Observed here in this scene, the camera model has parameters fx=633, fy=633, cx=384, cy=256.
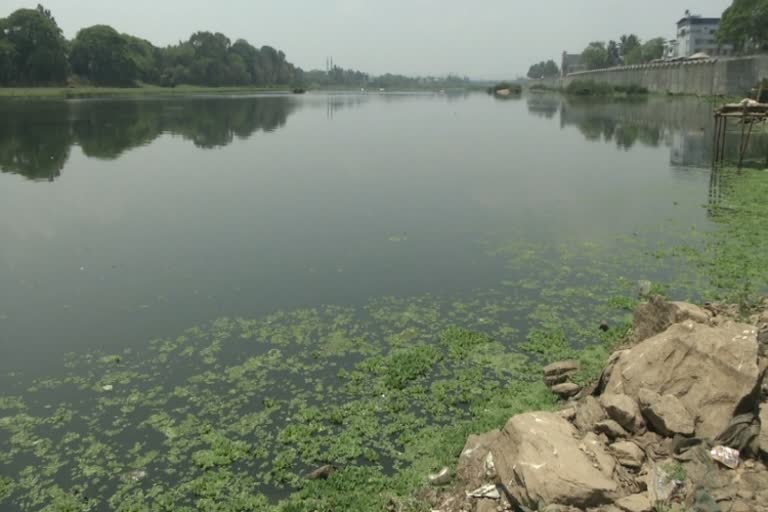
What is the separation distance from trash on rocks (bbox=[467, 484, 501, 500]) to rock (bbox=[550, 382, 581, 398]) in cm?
273

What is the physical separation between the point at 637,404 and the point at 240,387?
5.33m

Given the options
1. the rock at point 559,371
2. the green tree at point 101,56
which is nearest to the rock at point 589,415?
the rock at point 559,371

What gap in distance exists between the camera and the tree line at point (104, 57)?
106 meters

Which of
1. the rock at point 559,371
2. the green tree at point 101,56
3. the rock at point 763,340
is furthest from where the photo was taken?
the green tree at point 101,56

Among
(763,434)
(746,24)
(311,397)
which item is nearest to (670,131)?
(311,397)

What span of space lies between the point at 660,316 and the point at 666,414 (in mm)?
2839

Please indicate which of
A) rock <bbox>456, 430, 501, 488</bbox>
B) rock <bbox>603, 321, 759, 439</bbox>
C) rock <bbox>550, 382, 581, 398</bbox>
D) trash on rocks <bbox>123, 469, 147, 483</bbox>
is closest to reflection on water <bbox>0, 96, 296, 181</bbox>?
trash on rocks <bbox>123, 469, 147, 483</bbox>

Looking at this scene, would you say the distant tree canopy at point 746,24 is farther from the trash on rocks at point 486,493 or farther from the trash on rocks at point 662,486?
the trash on rocks at point 486,493

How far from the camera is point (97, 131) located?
4428 cm

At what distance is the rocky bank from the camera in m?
5.62

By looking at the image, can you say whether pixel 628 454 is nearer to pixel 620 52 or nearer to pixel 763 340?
pixel 763 340

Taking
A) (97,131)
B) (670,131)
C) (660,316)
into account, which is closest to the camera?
Result: (660,316)

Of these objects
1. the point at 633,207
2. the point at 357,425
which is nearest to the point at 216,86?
the point at 633,207

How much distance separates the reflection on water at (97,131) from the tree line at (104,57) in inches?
1996
